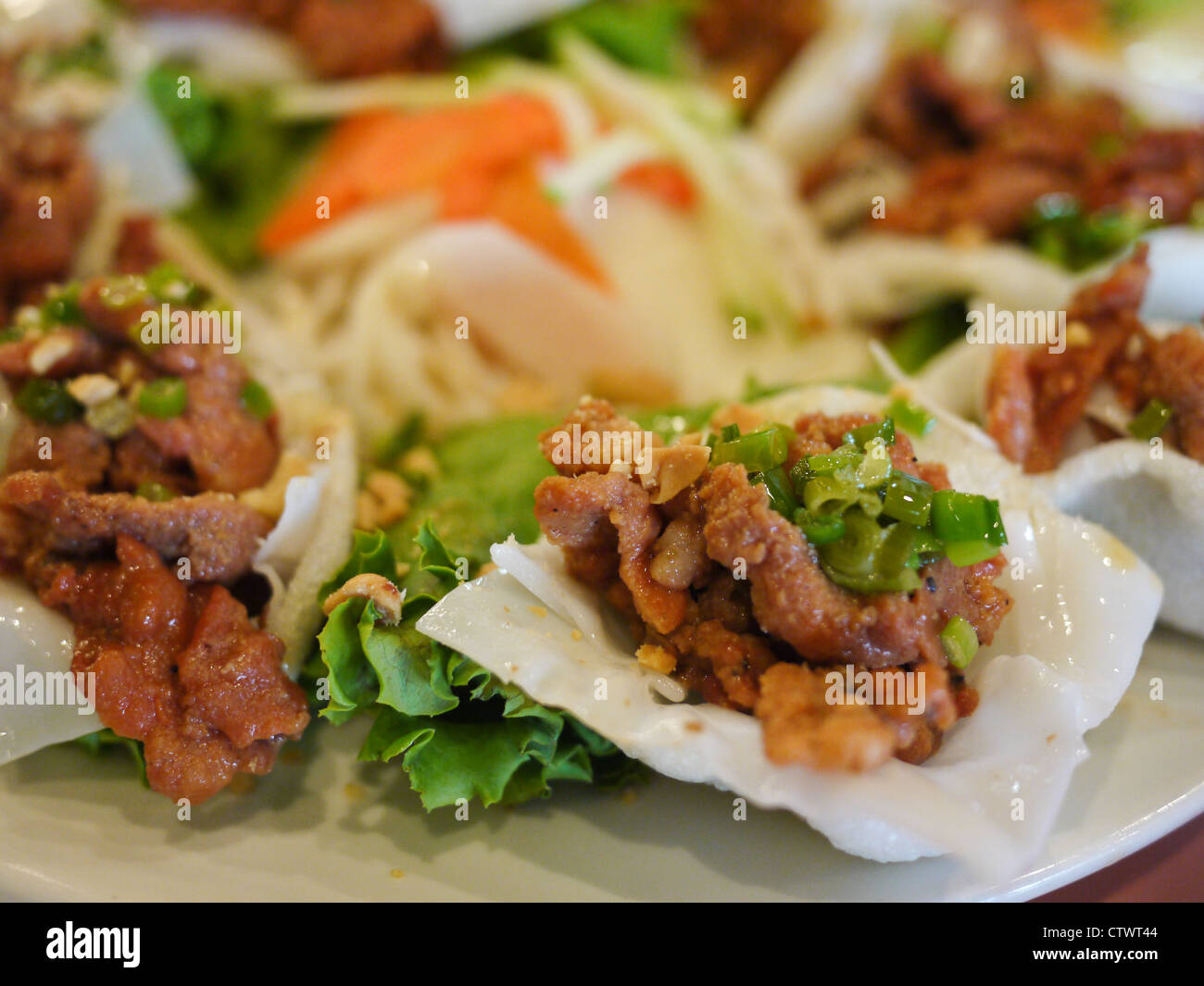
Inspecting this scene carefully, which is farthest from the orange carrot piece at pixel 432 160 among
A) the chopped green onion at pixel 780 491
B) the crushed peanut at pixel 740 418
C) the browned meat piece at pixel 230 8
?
the chopped green onion at pixel 780 491

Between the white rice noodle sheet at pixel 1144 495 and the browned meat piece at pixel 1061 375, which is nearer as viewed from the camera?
the white rice noodle sheet at pixel 1144 495

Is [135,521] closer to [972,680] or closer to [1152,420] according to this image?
[972,680]

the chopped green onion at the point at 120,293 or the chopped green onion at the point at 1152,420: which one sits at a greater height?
the chopped green onion at the point at 120,293

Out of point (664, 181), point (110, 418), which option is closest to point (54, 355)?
point (110, 418)

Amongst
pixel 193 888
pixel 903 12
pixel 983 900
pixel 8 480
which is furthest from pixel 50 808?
pixel 903 12

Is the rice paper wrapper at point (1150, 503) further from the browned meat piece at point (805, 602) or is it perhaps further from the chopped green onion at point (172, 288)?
the chopped green onion at point (172, 288)

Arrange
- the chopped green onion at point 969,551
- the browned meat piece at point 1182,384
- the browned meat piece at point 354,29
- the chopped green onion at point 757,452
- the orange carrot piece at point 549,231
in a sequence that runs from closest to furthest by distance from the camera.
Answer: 1. the chopped green onion at point 969,551
2. the chopped green onion at point 757,452
3. the browned meat piece at point 1182,384
4. the orange carrot piece at point 549,231
5. the browned meat piece at point 354,29

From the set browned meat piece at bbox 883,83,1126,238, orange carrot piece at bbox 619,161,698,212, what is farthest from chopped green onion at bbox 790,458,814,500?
orange carrot piece at bbox 619,161,698,212
